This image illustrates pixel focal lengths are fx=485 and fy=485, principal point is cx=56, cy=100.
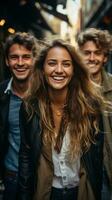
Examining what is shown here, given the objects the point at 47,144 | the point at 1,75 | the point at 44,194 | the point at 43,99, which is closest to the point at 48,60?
the point at 43,99

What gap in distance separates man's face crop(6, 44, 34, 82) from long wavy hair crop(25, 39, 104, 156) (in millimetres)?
936

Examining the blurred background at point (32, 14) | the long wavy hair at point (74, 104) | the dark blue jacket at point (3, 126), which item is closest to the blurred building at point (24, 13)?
the blurred background at point (32, 14)

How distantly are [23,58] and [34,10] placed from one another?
10.3m

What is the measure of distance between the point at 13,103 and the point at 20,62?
1.66 feet

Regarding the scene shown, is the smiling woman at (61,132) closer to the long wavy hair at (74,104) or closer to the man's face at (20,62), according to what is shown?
the long wavy hair at (74,104)

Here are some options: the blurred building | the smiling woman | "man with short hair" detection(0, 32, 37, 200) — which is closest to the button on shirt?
the smiling woman

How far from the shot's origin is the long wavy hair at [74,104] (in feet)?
14.4

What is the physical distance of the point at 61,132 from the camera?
4.43 m

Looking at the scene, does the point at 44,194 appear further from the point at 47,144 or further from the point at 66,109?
the point at 66,109

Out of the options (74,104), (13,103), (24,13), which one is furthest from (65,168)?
(24,13)

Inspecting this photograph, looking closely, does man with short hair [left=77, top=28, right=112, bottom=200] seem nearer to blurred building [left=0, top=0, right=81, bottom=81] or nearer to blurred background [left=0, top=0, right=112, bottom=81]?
blurred background [left=0, top=0, right=112, bottom=81]

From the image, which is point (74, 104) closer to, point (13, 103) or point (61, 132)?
point (61, 132)

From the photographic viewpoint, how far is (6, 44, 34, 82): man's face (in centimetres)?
567

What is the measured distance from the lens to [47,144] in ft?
14.4
